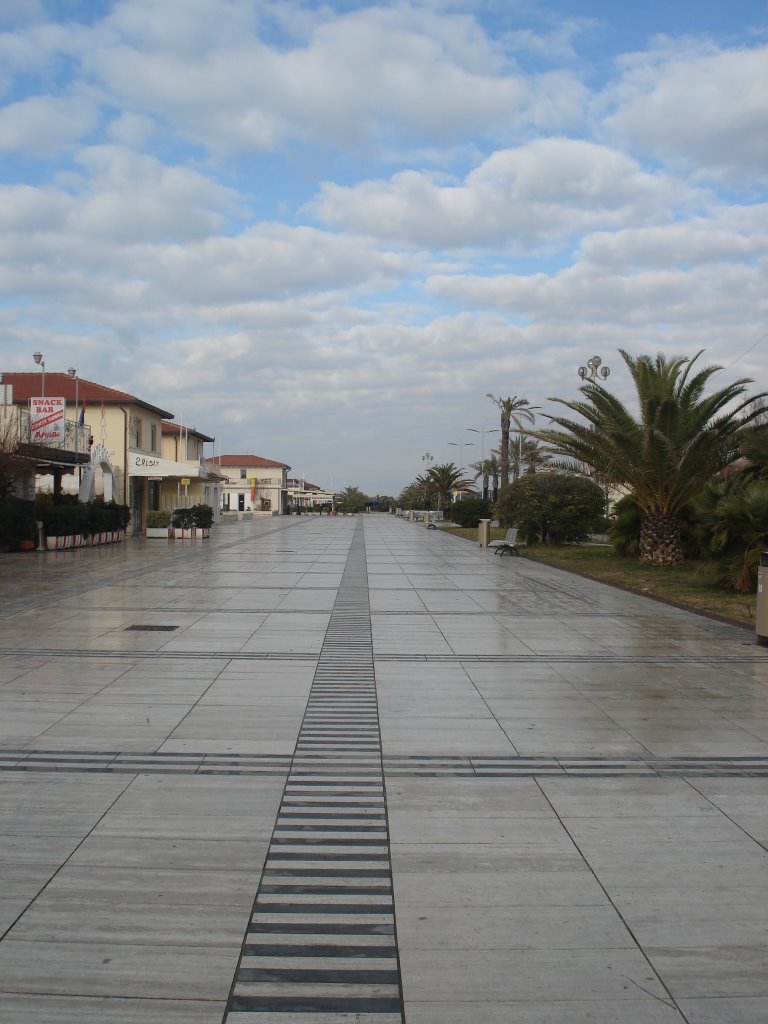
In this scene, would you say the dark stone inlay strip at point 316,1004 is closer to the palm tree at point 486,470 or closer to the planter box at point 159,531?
the planter box at point 159,531

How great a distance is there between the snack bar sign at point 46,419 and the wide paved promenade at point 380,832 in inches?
711

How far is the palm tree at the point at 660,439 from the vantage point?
21.0m

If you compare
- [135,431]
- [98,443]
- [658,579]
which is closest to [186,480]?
[135,431]

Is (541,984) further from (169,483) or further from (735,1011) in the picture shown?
(169,483)

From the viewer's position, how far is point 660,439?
21.0 meters

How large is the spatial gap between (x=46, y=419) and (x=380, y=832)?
25.6 m

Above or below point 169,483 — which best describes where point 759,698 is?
below

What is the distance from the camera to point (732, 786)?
5.90 meters

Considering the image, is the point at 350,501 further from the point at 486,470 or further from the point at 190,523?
the point at 190,523

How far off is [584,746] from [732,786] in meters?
1.17

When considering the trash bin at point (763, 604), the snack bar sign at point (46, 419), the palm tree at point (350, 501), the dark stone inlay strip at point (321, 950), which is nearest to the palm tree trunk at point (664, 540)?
the trash bin at point (763, 604)

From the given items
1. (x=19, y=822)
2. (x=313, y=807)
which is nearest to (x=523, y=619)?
(x=313, y=807)

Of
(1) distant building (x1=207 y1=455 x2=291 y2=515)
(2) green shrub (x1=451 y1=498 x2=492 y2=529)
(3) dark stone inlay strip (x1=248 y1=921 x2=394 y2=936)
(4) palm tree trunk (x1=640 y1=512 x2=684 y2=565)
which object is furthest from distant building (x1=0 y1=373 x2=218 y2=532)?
(1) distant building (x1=207 y1=455 x2=291 y2=515)

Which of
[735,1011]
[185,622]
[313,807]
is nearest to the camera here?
[735,1011]
